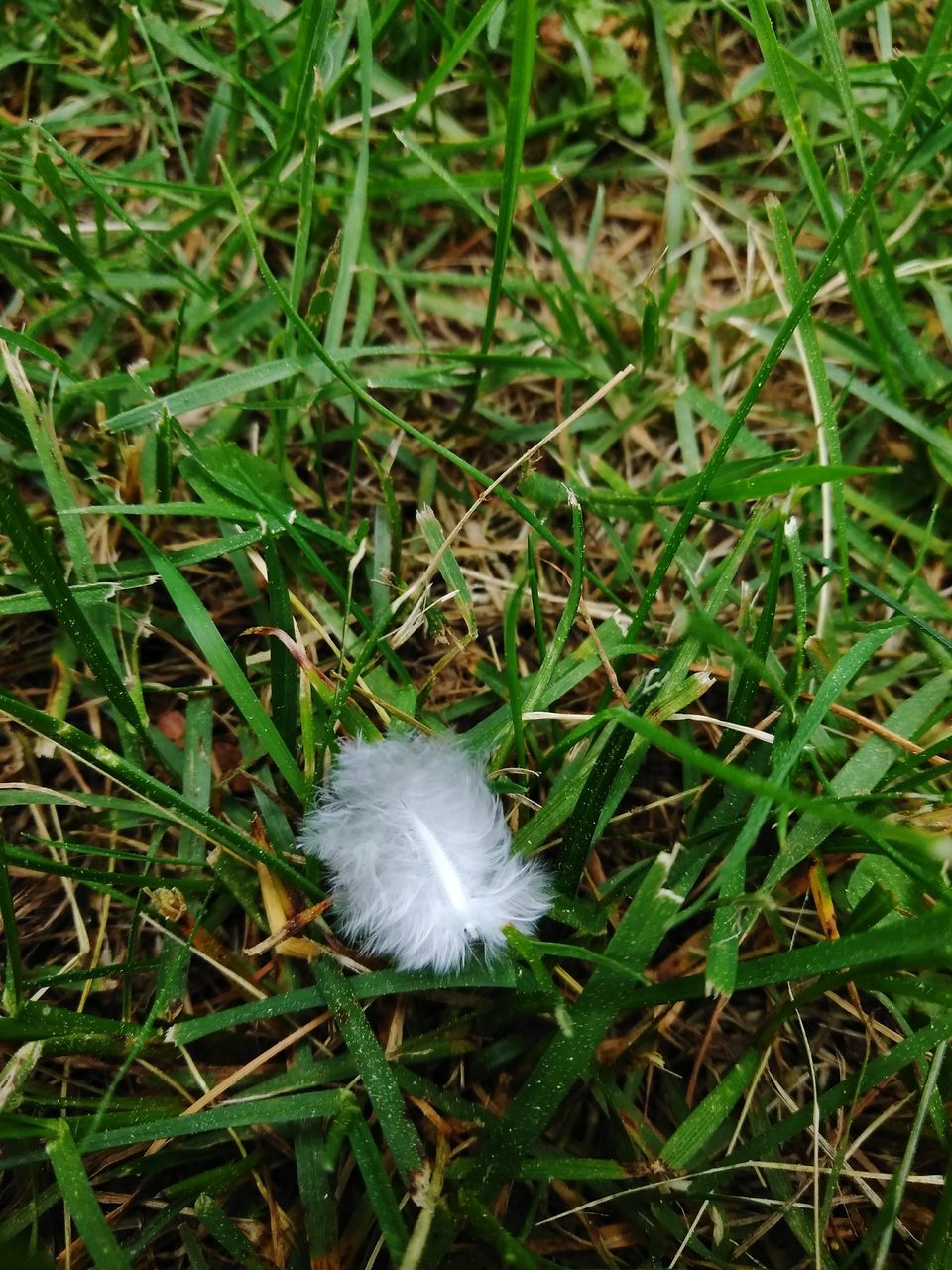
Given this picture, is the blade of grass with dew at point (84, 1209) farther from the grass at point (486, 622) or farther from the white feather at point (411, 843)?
the white feather at point (411, 843)

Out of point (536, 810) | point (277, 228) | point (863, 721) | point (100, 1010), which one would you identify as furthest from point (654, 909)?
point (277, 228)

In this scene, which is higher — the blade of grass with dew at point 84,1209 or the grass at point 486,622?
the grass at point 486,622

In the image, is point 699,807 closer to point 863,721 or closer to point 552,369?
point 863,721

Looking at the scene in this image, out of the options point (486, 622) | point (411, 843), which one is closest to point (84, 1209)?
point (411, 843)

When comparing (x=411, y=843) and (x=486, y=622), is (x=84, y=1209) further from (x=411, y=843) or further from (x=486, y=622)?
(x=486, y=622)

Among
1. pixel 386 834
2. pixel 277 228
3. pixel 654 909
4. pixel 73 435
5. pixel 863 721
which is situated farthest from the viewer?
pixel 277 228

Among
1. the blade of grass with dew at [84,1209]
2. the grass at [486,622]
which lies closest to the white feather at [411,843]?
the grass at [486,622]
